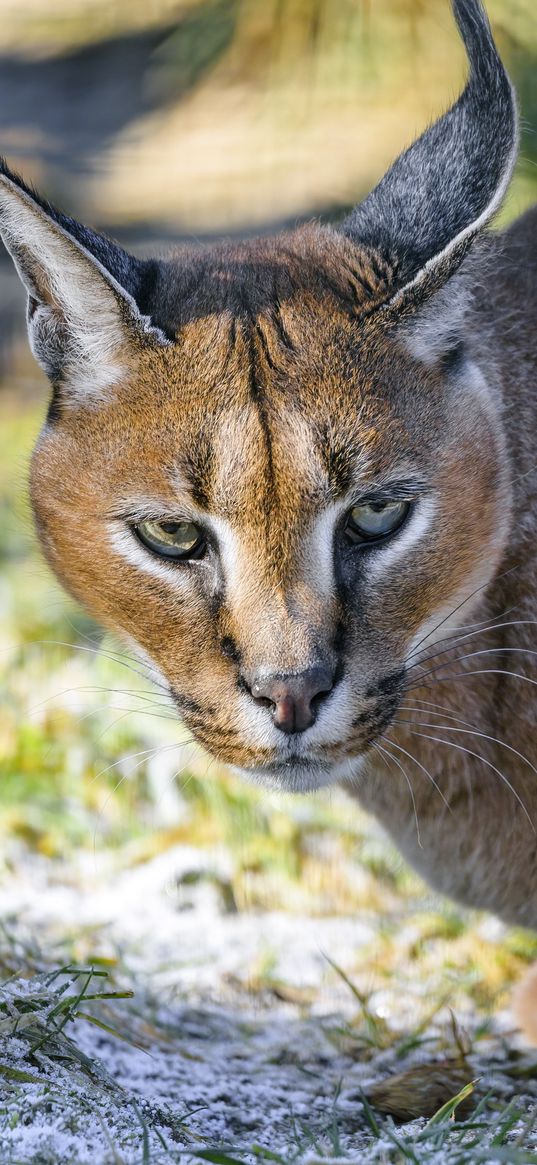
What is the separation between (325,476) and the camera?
2.78 m

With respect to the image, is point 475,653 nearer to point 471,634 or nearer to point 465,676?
point 471,634

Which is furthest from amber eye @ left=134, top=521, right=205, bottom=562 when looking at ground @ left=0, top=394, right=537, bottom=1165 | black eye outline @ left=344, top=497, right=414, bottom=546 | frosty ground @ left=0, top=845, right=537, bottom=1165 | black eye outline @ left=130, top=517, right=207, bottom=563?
frosty ground @ left=0, top=845, right=537, bottom=1165

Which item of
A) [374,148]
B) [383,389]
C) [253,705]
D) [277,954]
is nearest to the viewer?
[253,705]

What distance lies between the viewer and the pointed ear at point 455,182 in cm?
292

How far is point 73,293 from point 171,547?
63 centimetres

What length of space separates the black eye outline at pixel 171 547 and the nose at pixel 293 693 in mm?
353

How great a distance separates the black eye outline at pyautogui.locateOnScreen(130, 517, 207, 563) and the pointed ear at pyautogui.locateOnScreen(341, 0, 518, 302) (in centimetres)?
71

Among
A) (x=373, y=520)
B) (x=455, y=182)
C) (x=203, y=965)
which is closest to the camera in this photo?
(x=373, y=520)

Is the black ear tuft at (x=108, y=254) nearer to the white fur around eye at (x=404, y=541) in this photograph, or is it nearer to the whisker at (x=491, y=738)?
the white fur around eye at (x=404, y=541)

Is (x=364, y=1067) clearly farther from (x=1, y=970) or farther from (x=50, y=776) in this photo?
(x=50, y=776)

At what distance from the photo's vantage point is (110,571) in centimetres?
308

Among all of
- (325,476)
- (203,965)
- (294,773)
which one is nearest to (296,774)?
(294,773)

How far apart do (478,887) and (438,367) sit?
56.7 inches

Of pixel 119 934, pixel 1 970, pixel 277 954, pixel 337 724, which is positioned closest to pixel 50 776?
pixel 119 934
